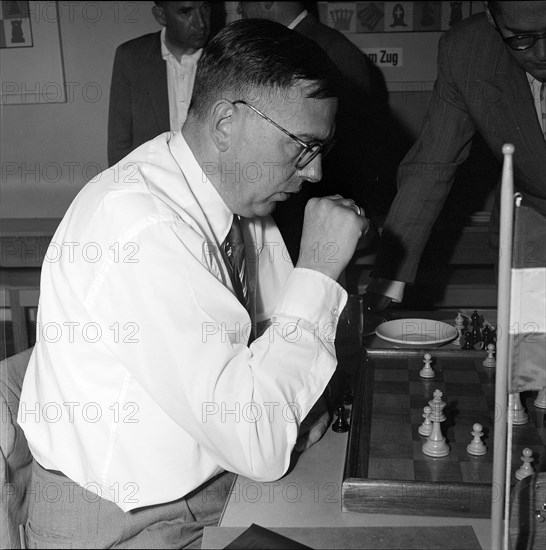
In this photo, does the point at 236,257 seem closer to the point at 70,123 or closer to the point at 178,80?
the point at 178,80

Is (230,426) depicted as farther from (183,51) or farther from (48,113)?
(48,113)

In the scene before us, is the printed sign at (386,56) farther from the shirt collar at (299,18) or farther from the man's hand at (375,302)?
the man's hand at (375,302)

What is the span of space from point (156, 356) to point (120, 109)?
2.74m

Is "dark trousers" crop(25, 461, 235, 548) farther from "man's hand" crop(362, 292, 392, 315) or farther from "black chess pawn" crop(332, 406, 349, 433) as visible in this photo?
"man's hand" crop(362, 292, 392, 315)

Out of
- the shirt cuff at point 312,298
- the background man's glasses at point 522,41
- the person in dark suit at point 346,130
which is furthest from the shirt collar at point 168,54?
the shirt cuff at point 312,298

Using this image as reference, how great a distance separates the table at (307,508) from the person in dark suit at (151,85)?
2638 millimetres

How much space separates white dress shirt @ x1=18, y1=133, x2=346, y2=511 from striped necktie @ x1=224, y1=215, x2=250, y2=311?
0.53 feet

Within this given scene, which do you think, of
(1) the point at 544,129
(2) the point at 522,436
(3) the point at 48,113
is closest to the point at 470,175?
(1) the point at 544,129

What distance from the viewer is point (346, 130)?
4172 mm

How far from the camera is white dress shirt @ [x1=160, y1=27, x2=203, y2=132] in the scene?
365 cm

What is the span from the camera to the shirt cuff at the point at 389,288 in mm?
2299

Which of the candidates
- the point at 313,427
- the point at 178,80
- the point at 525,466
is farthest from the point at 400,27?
the point at 525,466

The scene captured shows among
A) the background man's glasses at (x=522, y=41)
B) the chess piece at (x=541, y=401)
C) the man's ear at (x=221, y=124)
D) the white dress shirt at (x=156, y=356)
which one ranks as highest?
the background man's glasses at (x=522, y=41)

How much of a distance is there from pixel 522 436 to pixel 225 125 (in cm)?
88
